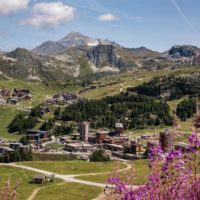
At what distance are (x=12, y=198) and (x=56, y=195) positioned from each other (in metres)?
80.5

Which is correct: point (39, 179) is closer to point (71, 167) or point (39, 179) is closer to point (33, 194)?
point (33, 194)

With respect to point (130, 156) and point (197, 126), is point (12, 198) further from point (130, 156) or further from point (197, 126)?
point (130, 156)

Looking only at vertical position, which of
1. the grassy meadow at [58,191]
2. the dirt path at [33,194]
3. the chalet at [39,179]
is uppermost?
the chalet at [39,179]

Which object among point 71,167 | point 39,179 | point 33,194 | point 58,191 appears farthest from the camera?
point 71,167

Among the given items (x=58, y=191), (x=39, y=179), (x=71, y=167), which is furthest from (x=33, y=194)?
(x=71, y=167)

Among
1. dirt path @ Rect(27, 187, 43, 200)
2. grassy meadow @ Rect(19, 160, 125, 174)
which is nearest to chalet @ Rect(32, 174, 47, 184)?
dirt path @ Rect(27, 187, 43, 200)

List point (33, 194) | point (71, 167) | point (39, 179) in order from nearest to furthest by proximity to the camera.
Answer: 1. point (33, 194)
2. point (39, 179)
3. point (71, 167)

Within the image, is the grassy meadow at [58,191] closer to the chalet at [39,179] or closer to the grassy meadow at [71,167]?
the chalet at [39,179]

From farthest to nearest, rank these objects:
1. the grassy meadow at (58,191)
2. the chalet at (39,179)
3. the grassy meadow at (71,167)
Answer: the grassy meadow at (71,167), the chalet at (39,179), the grassy meadow at (58,191)

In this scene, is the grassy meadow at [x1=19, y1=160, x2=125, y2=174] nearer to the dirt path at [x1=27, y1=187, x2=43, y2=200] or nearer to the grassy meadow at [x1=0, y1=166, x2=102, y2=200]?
the grassy meadow at [x1=0, y1=166, x2=102, y2=200]

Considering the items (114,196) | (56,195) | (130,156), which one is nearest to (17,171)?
(56,195)

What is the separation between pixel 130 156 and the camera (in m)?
172

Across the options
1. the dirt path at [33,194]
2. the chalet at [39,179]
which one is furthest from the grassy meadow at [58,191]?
the chalet at [39,179]

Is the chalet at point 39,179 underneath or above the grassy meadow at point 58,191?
Answer: above
